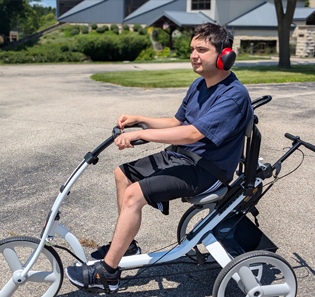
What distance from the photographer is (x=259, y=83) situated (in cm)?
1398

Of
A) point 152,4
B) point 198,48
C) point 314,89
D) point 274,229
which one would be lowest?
point 274,229

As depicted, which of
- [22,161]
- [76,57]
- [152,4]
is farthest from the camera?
[152,4]

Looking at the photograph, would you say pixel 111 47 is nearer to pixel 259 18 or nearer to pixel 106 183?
pixel 259 18

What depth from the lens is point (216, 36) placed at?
2.70m

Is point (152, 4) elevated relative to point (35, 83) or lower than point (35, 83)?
elevated

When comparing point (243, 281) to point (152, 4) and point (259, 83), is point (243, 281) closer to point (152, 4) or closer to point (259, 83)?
point (259, 83)

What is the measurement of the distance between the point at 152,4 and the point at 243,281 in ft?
220

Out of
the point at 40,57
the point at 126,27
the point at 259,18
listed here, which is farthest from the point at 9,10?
the point at 259,18

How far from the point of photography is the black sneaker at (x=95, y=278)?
262 centimetres

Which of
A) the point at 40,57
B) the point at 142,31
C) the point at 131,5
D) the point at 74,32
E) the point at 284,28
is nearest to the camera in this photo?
the point at 284,28

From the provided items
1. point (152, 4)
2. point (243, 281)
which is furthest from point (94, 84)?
point (152, 4)

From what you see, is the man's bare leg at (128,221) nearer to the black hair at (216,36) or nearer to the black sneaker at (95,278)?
the black sneaker at (95,278)

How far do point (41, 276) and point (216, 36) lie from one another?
2005 mm

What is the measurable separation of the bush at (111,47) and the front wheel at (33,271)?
32913 millimetres
